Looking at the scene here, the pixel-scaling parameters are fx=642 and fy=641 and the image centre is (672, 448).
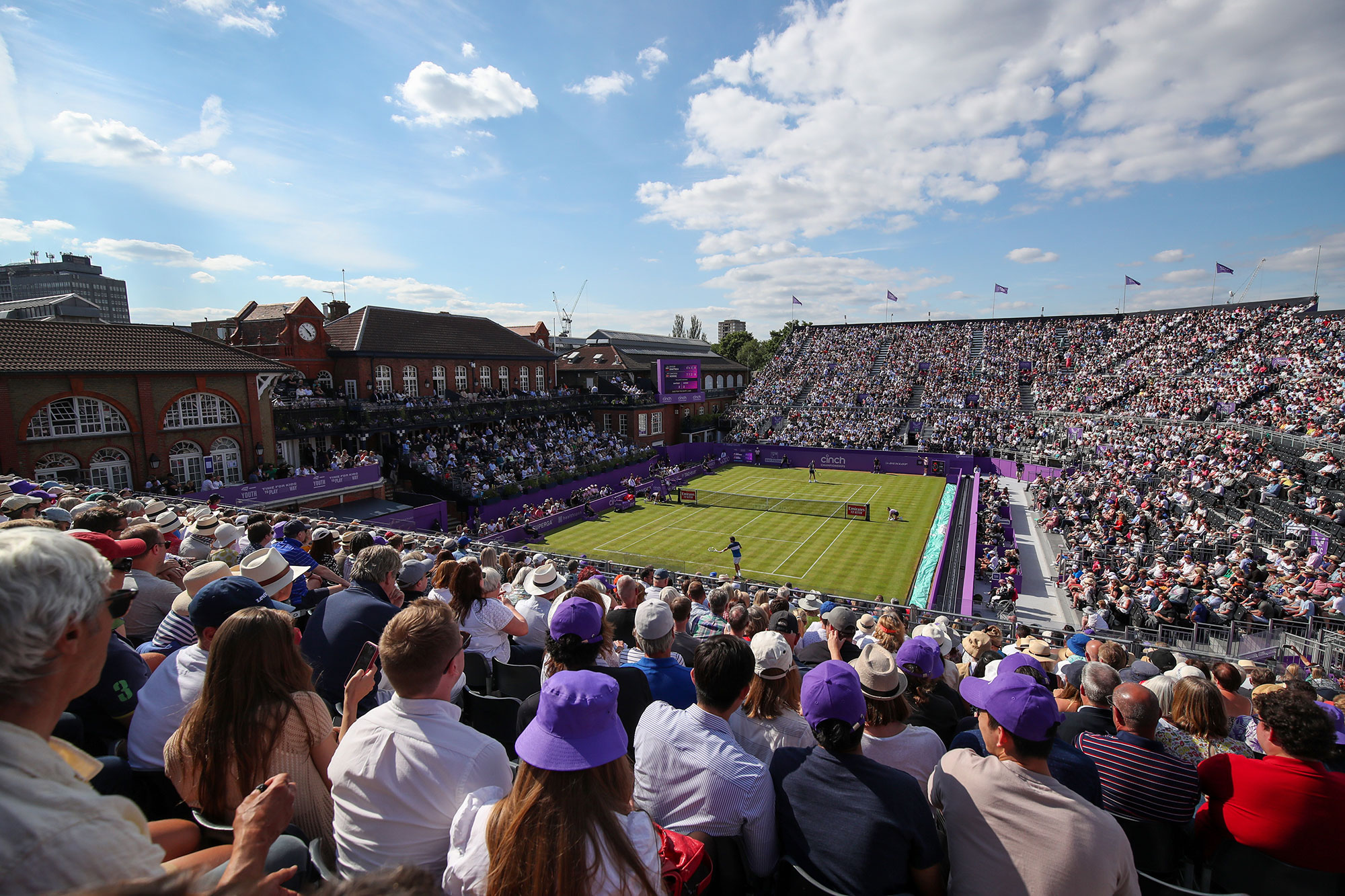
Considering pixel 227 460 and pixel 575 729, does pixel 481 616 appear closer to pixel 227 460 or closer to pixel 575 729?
pixel 575 729

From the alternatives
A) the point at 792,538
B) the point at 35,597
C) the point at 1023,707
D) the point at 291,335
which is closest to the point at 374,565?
the point at 35,597

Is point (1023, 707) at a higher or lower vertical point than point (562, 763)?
lower

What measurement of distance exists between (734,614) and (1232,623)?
11.6 meters

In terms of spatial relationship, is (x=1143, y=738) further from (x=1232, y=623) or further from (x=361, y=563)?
(x=1232, y=623)

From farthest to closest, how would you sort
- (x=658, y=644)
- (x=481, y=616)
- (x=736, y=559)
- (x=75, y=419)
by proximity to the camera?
(x=736, y=559), (x=75, y=419), (x=481, y=616), (x=658, y=644)

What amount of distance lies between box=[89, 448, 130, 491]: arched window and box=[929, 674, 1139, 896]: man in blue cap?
29215mm

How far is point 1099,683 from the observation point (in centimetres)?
461

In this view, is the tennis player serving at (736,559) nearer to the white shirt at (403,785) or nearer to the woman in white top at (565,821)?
the white shirt at (403,785)

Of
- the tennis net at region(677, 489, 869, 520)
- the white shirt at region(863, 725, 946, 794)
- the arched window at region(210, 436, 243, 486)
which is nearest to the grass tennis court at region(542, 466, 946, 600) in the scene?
the tennis net at region(677, 489, 869, 520)

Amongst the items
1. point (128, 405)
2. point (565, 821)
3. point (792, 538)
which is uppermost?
point (128, 405)

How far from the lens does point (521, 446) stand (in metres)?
39.1

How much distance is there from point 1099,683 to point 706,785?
3.19 meters

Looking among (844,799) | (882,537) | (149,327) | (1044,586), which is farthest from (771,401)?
(844,799)

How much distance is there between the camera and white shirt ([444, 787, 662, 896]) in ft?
7.41
